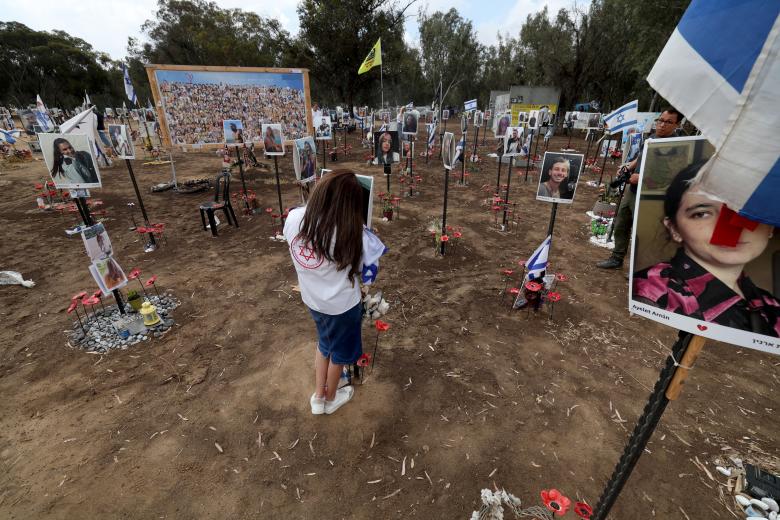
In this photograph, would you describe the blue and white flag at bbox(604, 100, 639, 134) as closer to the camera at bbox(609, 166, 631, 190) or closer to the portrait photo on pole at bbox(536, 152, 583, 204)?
the camera at bbox(609, 166, 631, 190)

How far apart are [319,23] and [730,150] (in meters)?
30.1

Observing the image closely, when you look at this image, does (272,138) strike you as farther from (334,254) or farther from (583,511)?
(583,511)

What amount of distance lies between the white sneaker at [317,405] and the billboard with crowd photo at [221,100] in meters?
12.7

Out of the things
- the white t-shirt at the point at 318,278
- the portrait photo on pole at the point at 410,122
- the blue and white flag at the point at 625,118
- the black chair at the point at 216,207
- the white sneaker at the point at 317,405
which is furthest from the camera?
the portrait photo on pole at the point at 410,122

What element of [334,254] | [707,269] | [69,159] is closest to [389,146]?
[69,159]

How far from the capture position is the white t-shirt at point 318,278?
254 centimetres

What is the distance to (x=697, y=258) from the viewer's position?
1.34 m

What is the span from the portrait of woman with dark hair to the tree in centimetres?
4186

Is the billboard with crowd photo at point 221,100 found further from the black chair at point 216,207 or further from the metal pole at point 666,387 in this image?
the metal pole at point 666,387

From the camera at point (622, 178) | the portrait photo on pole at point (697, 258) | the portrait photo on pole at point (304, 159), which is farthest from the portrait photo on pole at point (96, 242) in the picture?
the camera at point (622, 178)

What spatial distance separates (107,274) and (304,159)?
377 cm

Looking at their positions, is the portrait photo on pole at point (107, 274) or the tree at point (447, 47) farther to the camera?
the tree at point (447, 47)

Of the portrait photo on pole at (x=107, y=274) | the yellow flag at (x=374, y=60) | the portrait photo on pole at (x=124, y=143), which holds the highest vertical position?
the yellow flag at (x=374, y=60)

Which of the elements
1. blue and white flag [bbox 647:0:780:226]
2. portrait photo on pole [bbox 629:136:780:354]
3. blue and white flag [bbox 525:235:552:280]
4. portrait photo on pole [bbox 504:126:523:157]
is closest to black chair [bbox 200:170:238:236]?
blue and white flag [bbox 525:235:552:280]
